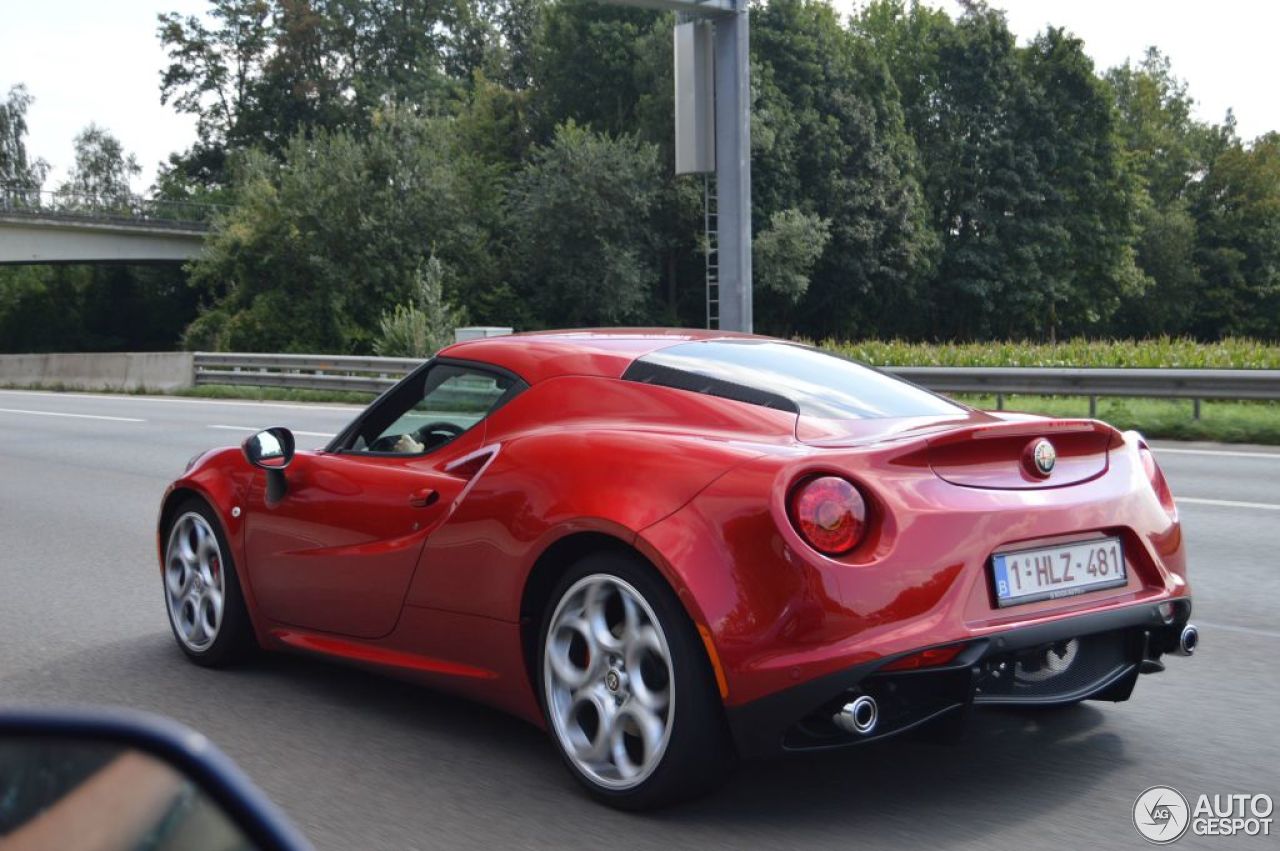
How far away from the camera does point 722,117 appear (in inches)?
646

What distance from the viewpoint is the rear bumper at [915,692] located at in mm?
3418

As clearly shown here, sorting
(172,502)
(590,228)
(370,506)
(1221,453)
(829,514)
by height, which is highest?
(590,228)

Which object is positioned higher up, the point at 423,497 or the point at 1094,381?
the point at 423,497

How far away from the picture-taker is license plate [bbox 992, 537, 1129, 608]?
3686mm

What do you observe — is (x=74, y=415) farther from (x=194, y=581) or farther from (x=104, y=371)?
(x=194, y=581)

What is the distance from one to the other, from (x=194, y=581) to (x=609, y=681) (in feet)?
7.86

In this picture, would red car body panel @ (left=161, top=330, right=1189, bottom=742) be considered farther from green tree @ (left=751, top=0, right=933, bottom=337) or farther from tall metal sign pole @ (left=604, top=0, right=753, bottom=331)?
green tree @ (left=751, top=0, right=933, bottom=337)

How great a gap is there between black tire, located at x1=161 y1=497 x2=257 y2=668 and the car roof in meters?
1.25

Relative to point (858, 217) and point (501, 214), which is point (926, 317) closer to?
point (858, 217)

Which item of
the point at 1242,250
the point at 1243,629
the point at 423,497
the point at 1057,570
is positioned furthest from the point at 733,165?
the point at 1242,250

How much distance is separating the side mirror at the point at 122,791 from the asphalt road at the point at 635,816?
2397 millimetres

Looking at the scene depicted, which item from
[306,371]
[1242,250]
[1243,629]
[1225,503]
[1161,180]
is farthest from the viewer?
[1161,180]

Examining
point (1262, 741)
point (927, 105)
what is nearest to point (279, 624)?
point (1262, 741)

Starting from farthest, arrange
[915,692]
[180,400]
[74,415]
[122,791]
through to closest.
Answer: [180,400], [74,415], [915,692], [122,791]
